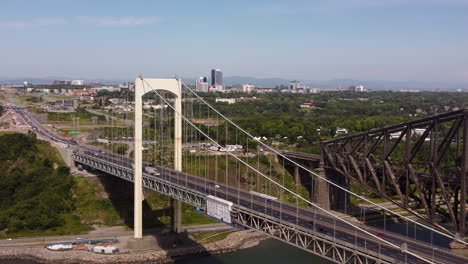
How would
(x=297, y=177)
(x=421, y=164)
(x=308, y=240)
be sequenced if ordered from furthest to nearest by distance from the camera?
(x=297, y=177), (x=421, y=164), (x=308, y=240)

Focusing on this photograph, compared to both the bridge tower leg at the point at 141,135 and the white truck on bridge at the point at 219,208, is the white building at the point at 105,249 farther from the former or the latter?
the white truck on bridge at the point at 219,208

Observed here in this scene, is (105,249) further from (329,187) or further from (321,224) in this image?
(329,187)

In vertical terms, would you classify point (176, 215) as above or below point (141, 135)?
below

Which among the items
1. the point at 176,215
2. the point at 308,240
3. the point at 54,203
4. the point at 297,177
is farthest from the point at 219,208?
the point at 297,177

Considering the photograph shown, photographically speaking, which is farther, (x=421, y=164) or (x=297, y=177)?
(x=297, y=177)

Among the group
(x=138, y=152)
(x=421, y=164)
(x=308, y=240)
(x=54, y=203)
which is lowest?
(x=54, y=203)

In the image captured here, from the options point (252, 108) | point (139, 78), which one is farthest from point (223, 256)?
point (252, 108)

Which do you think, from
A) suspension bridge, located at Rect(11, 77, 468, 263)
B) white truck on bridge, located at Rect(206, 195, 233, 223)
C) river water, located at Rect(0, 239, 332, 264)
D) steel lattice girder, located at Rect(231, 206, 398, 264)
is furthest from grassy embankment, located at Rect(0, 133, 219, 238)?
steel lattice girder, located at Rect(231, 206, 398, 264)
